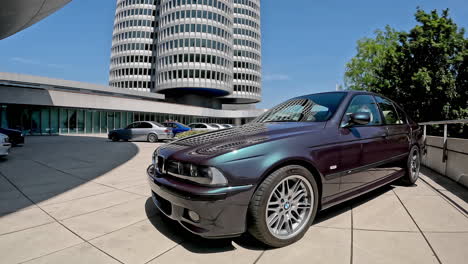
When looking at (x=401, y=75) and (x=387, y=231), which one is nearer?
(x=387, y=231)

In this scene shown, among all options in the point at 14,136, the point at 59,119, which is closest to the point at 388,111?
the point at 14,136

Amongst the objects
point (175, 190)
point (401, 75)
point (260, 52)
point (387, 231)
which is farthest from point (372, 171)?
point (260, 52)

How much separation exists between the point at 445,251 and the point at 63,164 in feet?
27.1

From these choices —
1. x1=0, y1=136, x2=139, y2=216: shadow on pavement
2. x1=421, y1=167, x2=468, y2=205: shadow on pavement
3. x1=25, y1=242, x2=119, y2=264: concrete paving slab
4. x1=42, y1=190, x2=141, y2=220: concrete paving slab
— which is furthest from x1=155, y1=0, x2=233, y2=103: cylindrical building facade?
x1=25, y1=242, x2=119, y2=264: concrete paving slab

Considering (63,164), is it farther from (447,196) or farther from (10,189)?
(447,196)

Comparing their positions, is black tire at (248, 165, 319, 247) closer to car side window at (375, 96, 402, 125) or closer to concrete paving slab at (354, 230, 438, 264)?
concrete paving slab at (354, 230, 438, 264)

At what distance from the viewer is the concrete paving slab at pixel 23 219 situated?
105 inches

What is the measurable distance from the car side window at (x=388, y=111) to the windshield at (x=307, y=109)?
3.28 ft

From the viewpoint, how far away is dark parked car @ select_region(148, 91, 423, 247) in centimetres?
195

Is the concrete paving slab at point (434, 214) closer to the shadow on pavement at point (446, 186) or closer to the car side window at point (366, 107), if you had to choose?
the shadow on pavement at point (446, 186)

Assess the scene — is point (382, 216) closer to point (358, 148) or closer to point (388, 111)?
point (358, 148)

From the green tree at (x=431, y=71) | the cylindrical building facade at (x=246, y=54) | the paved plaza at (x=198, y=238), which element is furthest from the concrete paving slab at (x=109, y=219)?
the cylindrical building facade at (x=246, y=54)

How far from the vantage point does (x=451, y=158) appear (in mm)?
4766

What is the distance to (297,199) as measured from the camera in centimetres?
235
